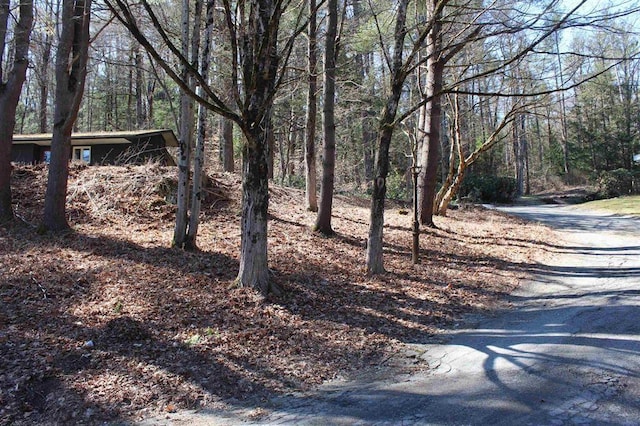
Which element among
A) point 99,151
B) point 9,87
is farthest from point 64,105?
point 99,151

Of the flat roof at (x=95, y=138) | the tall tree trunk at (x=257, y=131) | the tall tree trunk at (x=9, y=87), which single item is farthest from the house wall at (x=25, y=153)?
the tall tree trunk at (x=257, y=131)

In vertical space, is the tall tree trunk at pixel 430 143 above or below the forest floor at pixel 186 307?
above

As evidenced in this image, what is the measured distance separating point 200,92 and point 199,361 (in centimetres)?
680

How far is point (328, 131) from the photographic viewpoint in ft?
39.0

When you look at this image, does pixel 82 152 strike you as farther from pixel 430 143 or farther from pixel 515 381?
pixel 515 381

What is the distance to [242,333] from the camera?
5715mm

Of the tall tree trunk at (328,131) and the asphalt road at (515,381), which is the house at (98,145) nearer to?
the tall tree trunk at (328,131)

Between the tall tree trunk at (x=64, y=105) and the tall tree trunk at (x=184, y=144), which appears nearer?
the tall tree trunk at (x=184, y=144)

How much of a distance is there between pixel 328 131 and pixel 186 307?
688 cm

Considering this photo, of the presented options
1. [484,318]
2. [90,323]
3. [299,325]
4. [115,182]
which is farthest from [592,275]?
[115,182]

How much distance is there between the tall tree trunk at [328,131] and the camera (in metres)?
11.6

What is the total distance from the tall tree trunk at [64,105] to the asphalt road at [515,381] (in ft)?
23.1

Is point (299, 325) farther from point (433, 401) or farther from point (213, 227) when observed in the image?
point (213, 227)

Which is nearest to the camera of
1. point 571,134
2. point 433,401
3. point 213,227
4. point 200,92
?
point 433,401
